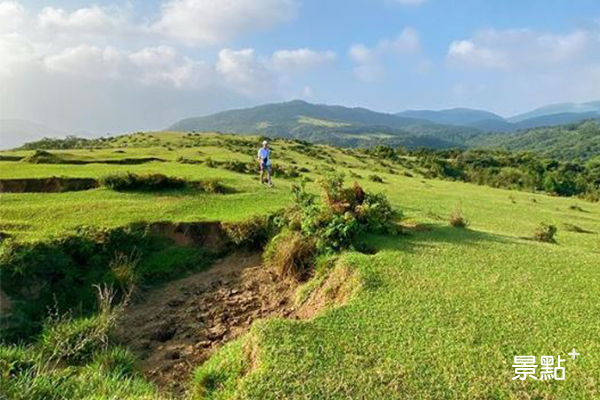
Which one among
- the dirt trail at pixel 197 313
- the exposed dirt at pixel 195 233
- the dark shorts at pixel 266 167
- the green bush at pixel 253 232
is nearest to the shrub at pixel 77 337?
the dirt trail at pixel 197 313

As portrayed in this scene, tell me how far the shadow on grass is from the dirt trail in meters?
2.30

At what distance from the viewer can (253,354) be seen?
24.5ft

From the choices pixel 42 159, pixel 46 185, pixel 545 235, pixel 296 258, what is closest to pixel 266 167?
pixel 46 185

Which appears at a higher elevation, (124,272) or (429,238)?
(429,238)

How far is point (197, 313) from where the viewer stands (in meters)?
11.0

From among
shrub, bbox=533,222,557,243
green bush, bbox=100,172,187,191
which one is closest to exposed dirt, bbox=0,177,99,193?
green bush, bbox=100,172,187,191

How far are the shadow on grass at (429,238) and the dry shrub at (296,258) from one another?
134cm

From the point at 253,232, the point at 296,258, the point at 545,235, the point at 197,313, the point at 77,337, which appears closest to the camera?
the point at 77,337

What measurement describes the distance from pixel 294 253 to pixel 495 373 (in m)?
5.83

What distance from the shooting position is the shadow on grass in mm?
11656

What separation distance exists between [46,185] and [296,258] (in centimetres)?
1171

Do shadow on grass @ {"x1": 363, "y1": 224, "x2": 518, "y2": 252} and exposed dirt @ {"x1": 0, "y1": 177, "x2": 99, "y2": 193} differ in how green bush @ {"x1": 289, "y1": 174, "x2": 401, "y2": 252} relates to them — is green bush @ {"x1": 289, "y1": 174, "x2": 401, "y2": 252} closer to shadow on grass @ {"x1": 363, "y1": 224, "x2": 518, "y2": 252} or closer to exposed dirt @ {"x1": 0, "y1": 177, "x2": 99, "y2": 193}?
shadow on grass @ {"x1": 363, "y1": 224, "x2": 518, "y2": 252}

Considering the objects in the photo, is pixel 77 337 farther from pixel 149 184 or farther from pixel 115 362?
pixel 149 184

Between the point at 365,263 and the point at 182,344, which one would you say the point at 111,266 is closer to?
the point at 182,344
